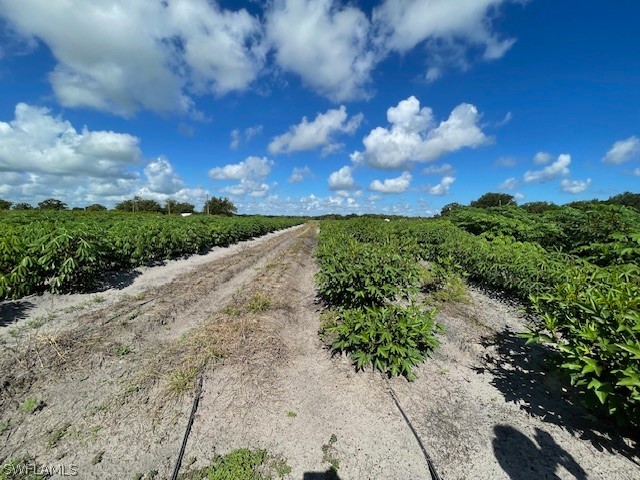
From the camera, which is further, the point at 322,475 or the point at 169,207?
the point at 169,207

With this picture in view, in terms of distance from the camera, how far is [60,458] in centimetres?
259

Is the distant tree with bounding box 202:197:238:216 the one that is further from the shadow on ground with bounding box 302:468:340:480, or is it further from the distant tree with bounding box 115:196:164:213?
the shadow on ground with bounding box 302:468:340:480

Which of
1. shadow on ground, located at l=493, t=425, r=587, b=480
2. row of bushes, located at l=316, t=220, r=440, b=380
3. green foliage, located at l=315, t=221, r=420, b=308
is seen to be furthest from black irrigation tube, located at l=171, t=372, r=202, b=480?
shadow on ground, located at l=493, t=425, r=587, b=480

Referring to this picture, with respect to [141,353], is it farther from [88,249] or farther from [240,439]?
[88,249]

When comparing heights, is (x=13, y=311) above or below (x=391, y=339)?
below

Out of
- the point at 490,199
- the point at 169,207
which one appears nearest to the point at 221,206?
the point at 169,207

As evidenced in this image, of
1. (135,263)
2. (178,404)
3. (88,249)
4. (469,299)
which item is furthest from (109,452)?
(135,263)

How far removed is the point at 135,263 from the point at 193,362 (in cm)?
710

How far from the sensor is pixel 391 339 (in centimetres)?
391

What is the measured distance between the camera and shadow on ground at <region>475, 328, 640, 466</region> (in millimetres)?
2850

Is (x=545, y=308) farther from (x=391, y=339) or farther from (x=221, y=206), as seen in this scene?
(x=221, y=206)

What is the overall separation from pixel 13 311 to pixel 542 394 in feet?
29.3

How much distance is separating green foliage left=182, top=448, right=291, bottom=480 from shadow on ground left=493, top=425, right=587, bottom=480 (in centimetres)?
212

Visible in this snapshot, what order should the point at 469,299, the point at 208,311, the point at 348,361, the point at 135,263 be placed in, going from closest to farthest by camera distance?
the point at 348,361
the point at 208,311
the point at 469,299
the point at 135,263
